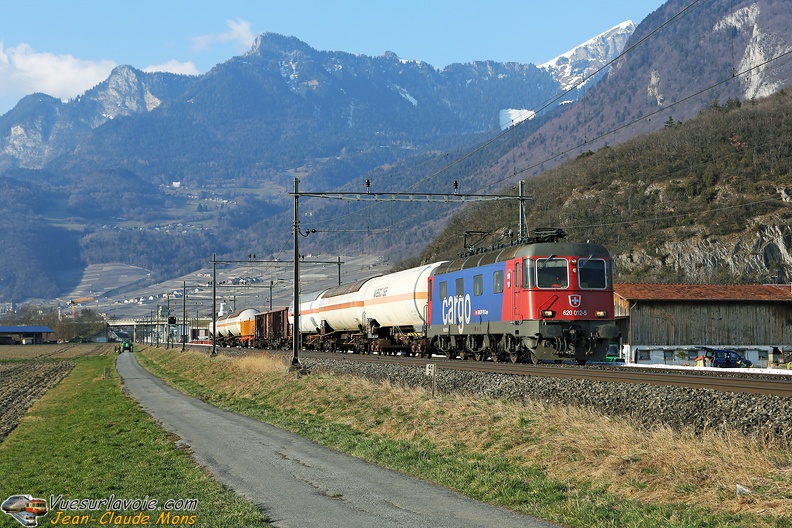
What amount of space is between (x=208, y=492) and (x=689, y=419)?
9.28 metres

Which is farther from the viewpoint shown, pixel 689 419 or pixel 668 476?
pixel 689 419

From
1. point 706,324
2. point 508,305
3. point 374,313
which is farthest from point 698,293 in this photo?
point 508,305

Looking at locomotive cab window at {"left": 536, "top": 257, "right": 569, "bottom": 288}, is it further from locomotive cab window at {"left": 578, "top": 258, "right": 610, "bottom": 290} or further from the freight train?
locomotive cab window at {"left": 578, "top": 258, "right": 610, "bottom": 290}

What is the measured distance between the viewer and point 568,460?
51.8 feet

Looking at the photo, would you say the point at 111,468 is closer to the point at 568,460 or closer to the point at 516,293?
the point at 568,460

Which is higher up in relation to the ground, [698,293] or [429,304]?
[698,293]

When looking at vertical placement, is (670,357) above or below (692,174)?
below

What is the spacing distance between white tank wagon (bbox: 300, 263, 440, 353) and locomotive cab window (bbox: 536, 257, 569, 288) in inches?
516

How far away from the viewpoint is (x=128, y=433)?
87.0ft

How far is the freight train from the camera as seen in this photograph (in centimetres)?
3450

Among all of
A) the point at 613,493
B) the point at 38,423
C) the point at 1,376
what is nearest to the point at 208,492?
the point at 613,493

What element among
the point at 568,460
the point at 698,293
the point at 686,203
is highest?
the point at 686,203

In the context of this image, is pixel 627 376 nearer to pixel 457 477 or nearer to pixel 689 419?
pixel 689 419

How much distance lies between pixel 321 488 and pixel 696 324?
6268 centimetres
